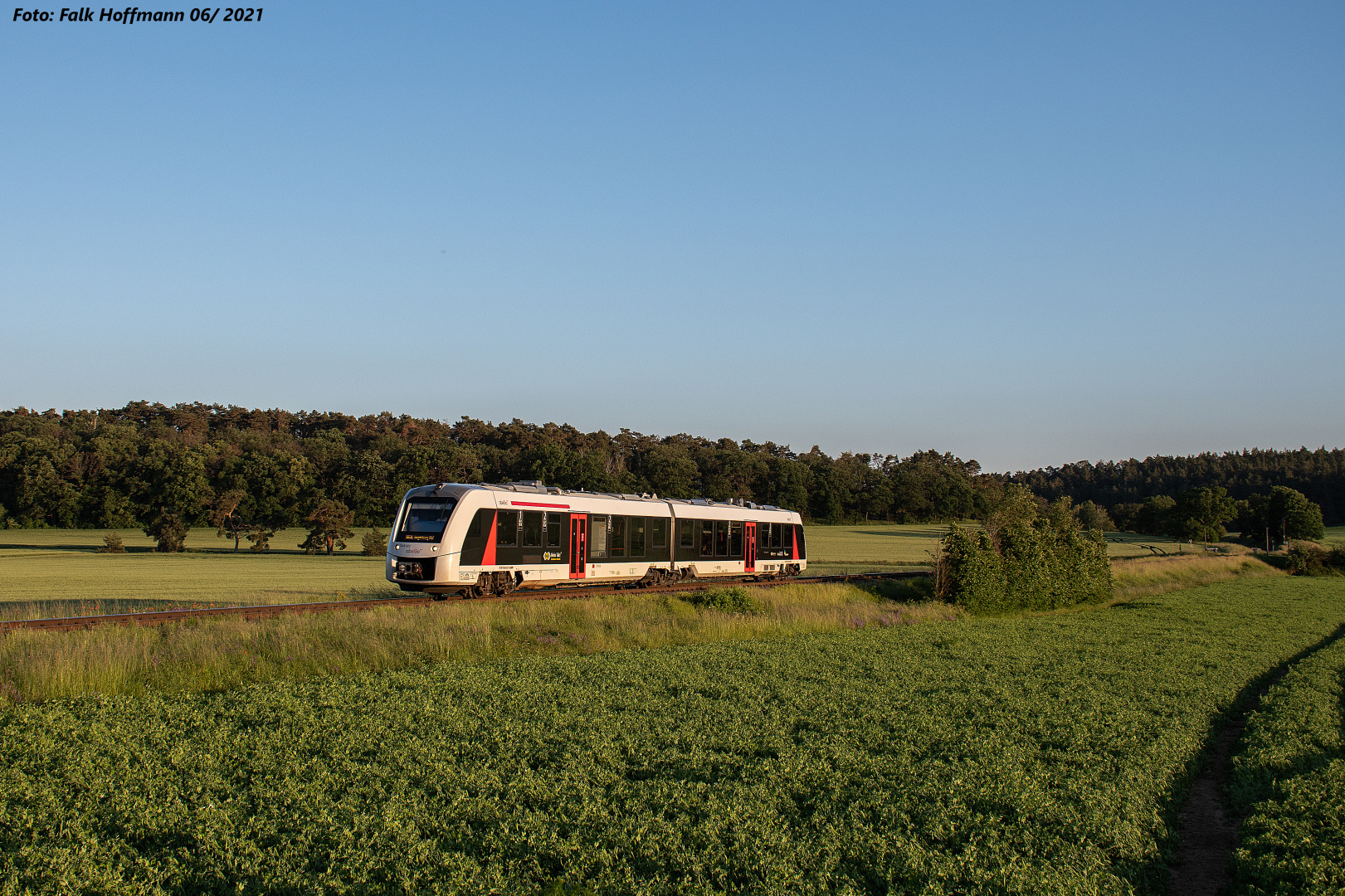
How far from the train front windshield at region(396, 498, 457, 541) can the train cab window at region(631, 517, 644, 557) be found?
712 cm

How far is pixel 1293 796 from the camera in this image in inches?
351

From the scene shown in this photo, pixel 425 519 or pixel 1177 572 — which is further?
pixel 1177 572

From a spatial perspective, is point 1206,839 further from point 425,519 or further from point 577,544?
point 577,544

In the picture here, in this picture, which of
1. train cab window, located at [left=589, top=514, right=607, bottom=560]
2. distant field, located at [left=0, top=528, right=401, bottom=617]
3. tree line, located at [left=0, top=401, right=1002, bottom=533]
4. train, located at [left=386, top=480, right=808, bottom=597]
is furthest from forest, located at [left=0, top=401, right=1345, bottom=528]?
train cab window, located at [left=589, top=514, right=607, bottom=560]

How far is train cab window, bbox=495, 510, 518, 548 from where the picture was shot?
22.9 m

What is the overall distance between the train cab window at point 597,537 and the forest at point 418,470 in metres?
20.1

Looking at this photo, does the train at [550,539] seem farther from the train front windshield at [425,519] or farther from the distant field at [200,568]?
the distant field at [200,568]

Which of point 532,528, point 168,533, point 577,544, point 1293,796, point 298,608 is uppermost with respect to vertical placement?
point 532,528

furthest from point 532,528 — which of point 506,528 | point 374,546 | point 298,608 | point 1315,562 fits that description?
point 1315,562

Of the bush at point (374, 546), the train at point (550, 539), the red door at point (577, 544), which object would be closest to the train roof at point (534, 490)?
the train at point (550, 539)

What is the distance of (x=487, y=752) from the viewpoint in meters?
9.39

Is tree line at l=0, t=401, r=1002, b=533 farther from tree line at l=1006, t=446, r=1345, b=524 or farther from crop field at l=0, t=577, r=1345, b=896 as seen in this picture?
crop field at l=0, t=577, r=1345, b=896

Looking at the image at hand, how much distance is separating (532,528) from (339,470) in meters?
75.0

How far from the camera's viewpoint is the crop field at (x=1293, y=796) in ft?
23.1
